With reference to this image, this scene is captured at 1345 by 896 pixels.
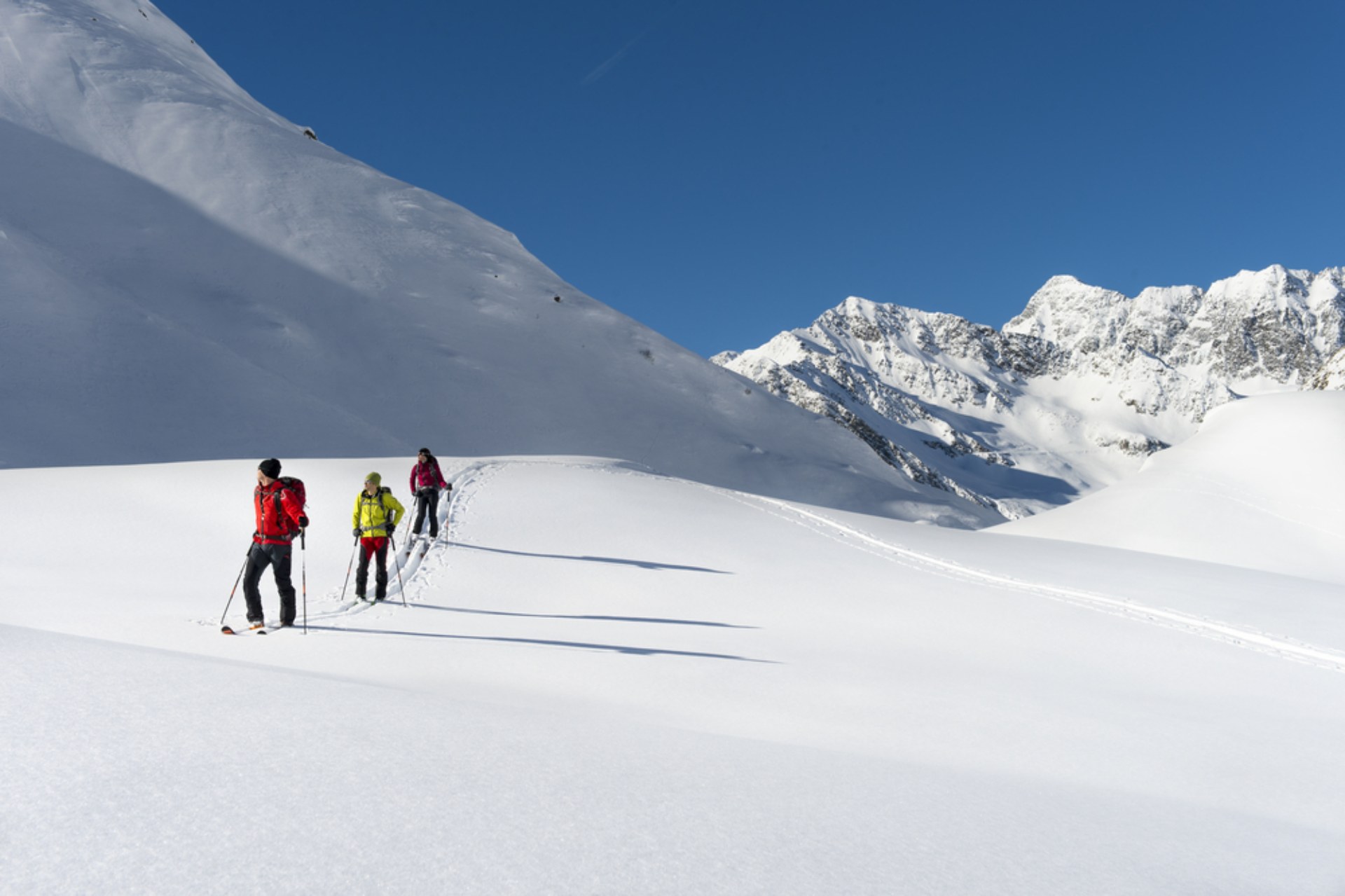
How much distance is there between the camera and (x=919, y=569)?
1455 cm

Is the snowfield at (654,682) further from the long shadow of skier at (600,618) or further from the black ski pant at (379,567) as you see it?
the black ski pant at (379,567)

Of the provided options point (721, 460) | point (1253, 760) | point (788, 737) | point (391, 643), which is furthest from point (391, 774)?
point (721, 460)

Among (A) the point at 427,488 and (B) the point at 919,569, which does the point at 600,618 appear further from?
(B) the point at 919,569

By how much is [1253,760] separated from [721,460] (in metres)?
45.2

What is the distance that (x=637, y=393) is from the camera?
183ft

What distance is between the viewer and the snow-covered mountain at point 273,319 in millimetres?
36312

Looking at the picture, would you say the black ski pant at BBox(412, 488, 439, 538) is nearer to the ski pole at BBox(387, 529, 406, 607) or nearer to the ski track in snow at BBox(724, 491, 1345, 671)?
the ski pole at BBox(387, 529, 406, 607)

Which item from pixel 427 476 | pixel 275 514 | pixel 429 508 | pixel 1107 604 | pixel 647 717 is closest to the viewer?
pixel 647 717

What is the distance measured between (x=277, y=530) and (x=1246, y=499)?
87.6ft

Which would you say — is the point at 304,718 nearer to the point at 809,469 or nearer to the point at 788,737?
the point at 788,737

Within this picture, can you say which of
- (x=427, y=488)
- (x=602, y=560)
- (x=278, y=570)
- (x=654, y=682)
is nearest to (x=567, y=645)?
(x=654, y=682)

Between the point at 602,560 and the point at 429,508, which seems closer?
the point at 602,560

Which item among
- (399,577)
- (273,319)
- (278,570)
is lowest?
(399,577)

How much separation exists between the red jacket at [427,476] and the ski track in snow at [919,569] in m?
0.98
